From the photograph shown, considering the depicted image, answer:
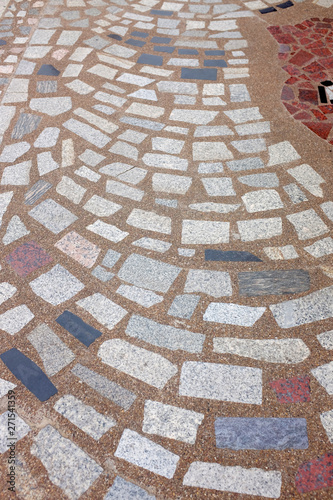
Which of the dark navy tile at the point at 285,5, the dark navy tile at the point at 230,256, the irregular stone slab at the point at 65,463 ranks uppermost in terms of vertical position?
the dark navy tile at the point at 285,5

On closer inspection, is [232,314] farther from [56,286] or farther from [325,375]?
[56,286]

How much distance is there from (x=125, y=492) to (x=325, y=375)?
1.48 metres

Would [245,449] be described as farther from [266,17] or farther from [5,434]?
[266,17]

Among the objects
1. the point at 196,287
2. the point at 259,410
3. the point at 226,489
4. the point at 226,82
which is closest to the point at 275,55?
the point at 226,82

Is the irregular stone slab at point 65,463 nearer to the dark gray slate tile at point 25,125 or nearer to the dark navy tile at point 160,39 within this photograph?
the dark gray slate tile at point 25,125

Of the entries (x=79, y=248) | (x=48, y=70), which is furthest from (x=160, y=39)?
(x=79, y=248)

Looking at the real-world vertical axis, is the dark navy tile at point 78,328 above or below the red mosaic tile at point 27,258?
below

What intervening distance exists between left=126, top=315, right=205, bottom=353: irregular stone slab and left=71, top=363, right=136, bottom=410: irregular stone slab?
1.28 ft

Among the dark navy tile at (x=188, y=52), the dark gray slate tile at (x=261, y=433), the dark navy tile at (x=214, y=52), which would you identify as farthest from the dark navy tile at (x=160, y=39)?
the dark gray slate tile at (x=261, y=433)

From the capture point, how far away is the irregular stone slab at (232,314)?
3.07 meters

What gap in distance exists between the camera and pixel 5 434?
2.57 meters

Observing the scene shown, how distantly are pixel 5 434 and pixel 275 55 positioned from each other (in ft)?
18.5

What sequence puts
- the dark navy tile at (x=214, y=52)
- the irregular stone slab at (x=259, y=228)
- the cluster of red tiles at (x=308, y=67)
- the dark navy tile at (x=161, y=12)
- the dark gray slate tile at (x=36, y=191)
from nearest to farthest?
the irregular stone slab at (x=259, y=228) → the dark gray slate tile at (x=36, y=191) → the cluster of red tiles at (x=308, y=67) → the dark navy tile at (x=214, y=52) → the dark navy tile at (x=161, y=12)

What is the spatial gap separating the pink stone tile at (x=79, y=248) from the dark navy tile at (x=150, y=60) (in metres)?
3.26
